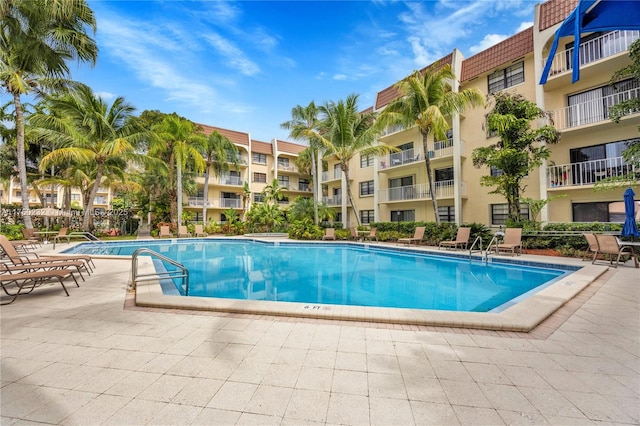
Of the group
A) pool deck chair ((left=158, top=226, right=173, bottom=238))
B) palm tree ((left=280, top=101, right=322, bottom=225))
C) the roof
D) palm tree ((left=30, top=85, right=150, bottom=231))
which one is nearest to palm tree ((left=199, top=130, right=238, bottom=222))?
the roof

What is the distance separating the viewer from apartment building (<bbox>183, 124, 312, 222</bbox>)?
2797 cm

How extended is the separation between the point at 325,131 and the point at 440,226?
10535 millimetres

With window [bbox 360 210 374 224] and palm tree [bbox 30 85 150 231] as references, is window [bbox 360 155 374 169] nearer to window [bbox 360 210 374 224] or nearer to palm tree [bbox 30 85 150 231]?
window [bbox 360 210 374 224]

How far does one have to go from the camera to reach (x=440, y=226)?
15.0m

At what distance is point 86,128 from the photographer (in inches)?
725

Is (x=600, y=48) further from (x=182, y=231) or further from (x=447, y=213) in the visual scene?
(x=182, y=231)

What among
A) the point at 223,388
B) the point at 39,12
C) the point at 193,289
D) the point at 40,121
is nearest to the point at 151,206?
the point at 40,121

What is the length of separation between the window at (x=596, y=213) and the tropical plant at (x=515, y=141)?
2.96m

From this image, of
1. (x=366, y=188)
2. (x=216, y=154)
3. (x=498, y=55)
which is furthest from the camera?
(x=366, y=188)

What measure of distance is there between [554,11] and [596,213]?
9589 mm

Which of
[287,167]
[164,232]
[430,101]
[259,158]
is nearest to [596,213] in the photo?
[430,101]

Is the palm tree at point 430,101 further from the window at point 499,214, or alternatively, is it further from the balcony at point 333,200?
the balcony at point 333,200

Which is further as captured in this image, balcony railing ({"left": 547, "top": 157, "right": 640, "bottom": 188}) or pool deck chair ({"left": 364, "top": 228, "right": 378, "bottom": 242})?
pool deck chair ({"left": 364, "top": 228, "right": 378, "bottom": 242})

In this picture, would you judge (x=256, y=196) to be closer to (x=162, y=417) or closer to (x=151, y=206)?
(x=151, y=206)
